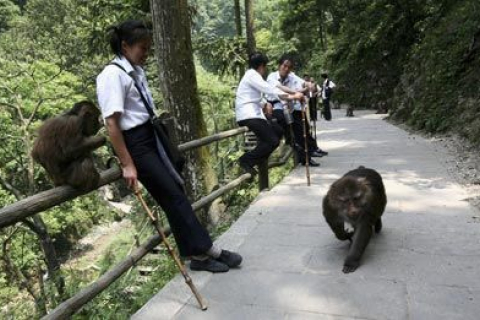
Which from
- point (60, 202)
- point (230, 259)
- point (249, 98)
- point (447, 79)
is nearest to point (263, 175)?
point (249, 98)

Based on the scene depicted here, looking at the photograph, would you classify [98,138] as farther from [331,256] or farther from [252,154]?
[252,154]

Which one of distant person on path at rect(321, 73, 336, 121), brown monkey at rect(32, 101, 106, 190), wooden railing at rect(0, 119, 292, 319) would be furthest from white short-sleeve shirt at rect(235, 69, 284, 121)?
distant person on path at rect(321, 73, 336, 121)

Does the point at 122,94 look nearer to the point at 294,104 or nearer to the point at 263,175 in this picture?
the point at 263,175

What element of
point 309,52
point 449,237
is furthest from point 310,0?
point 449,237

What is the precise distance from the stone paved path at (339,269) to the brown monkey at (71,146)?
107 cm

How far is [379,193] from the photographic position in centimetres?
387

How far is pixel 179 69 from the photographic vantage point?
598 cm

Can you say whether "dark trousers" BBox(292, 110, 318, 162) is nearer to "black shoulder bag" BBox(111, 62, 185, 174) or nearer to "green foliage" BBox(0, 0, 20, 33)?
"black shoulder bag" BBox(111, 62, 185, 174)

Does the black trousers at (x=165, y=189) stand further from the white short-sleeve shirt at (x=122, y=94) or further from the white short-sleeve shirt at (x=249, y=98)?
the white short-sleeve shirt at (x=249, y=98)

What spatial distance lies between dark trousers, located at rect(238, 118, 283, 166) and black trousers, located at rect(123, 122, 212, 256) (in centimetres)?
251

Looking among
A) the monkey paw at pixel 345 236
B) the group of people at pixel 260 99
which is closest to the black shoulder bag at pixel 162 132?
the monkey paw at pixel 345 236

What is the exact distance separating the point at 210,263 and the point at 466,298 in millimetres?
1870

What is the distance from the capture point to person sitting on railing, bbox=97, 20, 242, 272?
117 inches

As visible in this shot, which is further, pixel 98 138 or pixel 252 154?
pixel 252 154
